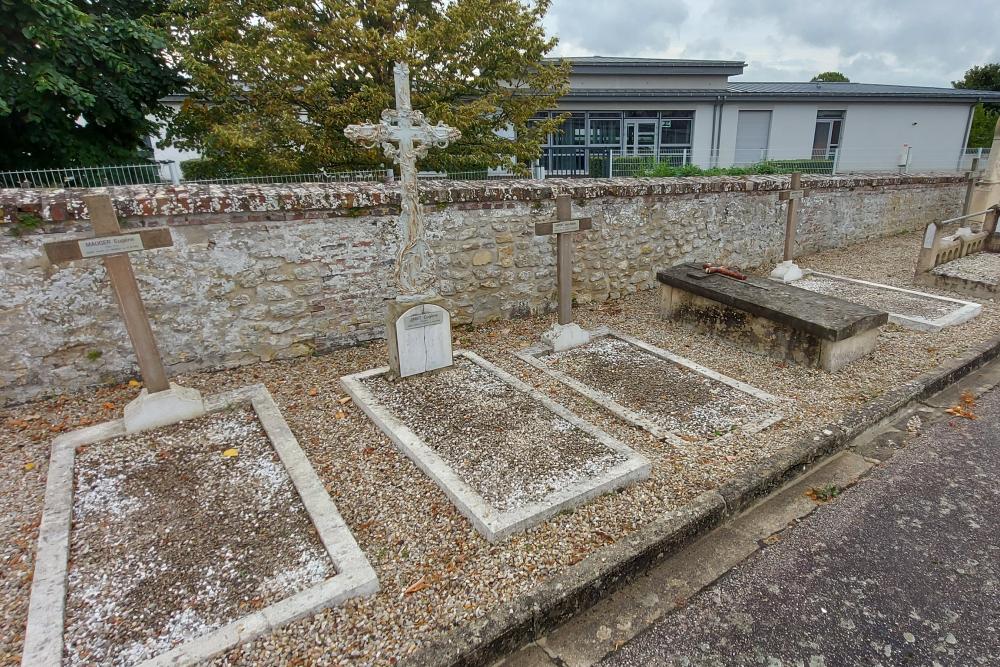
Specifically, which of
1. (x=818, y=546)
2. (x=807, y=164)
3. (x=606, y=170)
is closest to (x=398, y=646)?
(x=818, y=546)

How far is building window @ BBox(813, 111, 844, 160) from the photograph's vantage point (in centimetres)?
2069

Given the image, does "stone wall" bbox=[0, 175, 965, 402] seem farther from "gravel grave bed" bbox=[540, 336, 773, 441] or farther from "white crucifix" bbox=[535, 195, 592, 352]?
"gravel grave bed" bbox=[540, 336, 773, 441]

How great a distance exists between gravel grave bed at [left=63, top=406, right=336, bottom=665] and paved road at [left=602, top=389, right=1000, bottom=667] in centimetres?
175

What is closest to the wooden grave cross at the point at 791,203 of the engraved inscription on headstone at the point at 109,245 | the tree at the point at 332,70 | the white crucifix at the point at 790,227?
the white crucifix at the point at 790,227

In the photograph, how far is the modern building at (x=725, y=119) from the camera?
60.8 feet

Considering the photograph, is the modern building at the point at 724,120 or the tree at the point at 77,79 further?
the modern building at the point at 724,120

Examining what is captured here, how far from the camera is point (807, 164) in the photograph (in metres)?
17.2

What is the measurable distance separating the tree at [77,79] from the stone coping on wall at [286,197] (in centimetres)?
434

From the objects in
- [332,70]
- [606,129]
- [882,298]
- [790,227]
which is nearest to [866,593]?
[882,298]

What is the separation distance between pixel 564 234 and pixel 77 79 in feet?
26.0

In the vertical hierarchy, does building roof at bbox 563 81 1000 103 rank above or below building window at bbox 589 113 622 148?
above

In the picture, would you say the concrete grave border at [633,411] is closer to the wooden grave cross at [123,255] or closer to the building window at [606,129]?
the wooden grave cross at [123,255]

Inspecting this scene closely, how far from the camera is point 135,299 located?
374 centimetres

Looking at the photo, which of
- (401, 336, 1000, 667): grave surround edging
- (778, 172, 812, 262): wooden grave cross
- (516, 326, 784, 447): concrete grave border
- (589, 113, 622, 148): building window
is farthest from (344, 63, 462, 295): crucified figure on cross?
(589, 113, 622, 148): building window
